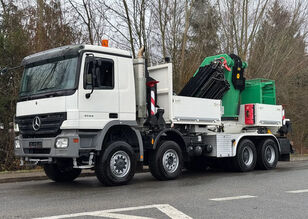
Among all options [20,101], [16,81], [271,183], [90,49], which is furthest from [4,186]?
[271,183]

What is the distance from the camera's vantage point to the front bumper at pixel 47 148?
26.7ft

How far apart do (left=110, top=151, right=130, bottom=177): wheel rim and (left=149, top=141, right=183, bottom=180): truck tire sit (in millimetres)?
883

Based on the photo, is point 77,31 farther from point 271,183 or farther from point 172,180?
point 271,183

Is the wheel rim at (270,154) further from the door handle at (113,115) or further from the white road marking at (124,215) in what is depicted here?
the white road marking at (124,215)

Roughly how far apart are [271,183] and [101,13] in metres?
9.66

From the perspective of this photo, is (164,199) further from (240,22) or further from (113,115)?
(240,22)

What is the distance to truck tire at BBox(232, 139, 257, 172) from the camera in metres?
11.8

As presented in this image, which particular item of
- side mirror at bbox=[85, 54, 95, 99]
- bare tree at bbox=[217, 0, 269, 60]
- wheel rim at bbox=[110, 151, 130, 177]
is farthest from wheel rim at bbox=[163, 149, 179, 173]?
bare tree at bbox=[217, 0, 269, 60]

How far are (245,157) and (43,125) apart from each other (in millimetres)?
6305

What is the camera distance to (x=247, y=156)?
40.2 ft

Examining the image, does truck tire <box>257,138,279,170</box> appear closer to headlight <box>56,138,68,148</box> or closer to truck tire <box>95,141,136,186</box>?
truck tire <box>95,141,136,186</box>

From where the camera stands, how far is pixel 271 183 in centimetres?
912

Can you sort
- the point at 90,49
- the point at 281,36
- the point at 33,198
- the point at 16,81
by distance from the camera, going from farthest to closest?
the point at 281,36, the point at 16,81, the point at 90,49, the point at 33,198

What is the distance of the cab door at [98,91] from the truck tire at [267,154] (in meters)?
5.55
